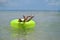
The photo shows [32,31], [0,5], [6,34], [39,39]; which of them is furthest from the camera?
[0,5]

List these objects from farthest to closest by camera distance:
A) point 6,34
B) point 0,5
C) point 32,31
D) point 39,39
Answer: point 0,5 → point 32,31 → point 6,34 → point 39,39

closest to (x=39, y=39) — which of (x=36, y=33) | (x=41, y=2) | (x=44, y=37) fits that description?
(x=44, y=37)

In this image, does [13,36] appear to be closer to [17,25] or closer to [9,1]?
[17,25]

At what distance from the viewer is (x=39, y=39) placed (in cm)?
152

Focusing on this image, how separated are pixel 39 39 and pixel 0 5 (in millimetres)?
2503

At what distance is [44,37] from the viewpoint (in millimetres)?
1587

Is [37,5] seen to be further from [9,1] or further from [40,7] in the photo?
[9,1]

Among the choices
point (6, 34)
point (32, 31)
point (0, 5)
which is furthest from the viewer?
point (0, 5)

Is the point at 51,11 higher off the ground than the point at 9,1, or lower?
lower

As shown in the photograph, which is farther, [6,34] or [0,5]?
[0,5]

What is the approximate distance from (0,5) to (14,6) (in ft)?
0.96

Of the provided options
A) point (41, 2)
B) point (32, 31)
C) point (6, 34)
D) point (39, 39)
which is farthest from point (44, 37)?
point (41, 2)

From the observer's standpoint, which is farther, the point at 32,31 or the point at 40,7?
the point at 40,7

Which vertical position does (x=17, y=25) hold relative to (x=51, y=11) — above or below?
above
